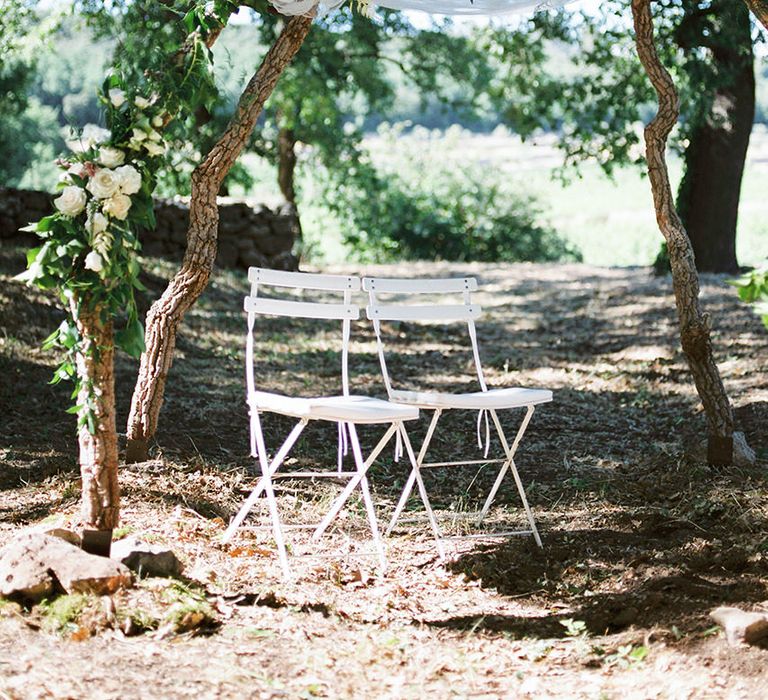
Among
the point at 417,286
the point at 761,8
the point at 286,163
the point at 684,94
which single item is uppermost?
the point at 684,94

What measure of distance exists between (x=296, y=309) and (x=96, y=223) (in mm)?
1220

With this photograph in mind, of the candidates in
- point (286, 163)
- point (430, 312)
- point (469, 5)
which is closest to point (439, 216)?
point (286, 163)

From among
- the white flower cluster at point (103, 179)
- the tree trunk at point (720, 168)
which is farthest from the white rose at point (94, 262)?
the tree trunk at point (720, 168)

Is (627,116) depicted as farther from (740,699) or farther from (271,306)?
(740,699)

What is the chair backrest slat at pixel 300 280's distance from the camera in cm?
441

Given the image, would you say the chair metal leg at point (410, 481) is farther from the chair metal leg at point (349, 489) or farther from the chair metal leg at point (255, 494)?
the chair metal leg at point (255, 494)

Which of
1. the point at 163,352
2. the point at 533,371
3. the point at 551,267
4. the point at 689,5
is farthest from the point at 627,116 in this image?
the point at 163,352

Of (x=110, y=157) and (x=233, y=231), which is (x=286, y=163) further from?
(x=110, y=157)

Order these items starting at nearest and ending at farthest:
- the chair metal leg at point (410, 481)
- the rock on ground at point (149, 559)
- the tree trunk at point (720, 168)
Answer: the rock on ground at point (149, 559) → the chair metal leg at point (410, 481) → the tree trunk at point (720, 168)

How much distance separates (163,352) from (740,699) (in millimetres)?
2838

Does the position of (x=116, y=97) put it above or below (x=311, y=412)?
above

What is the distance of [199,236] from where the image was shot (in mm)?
4852

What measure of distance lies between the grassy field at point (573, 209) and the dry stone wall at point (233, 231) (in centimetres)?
265

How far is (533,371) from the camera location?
26.4 ft
